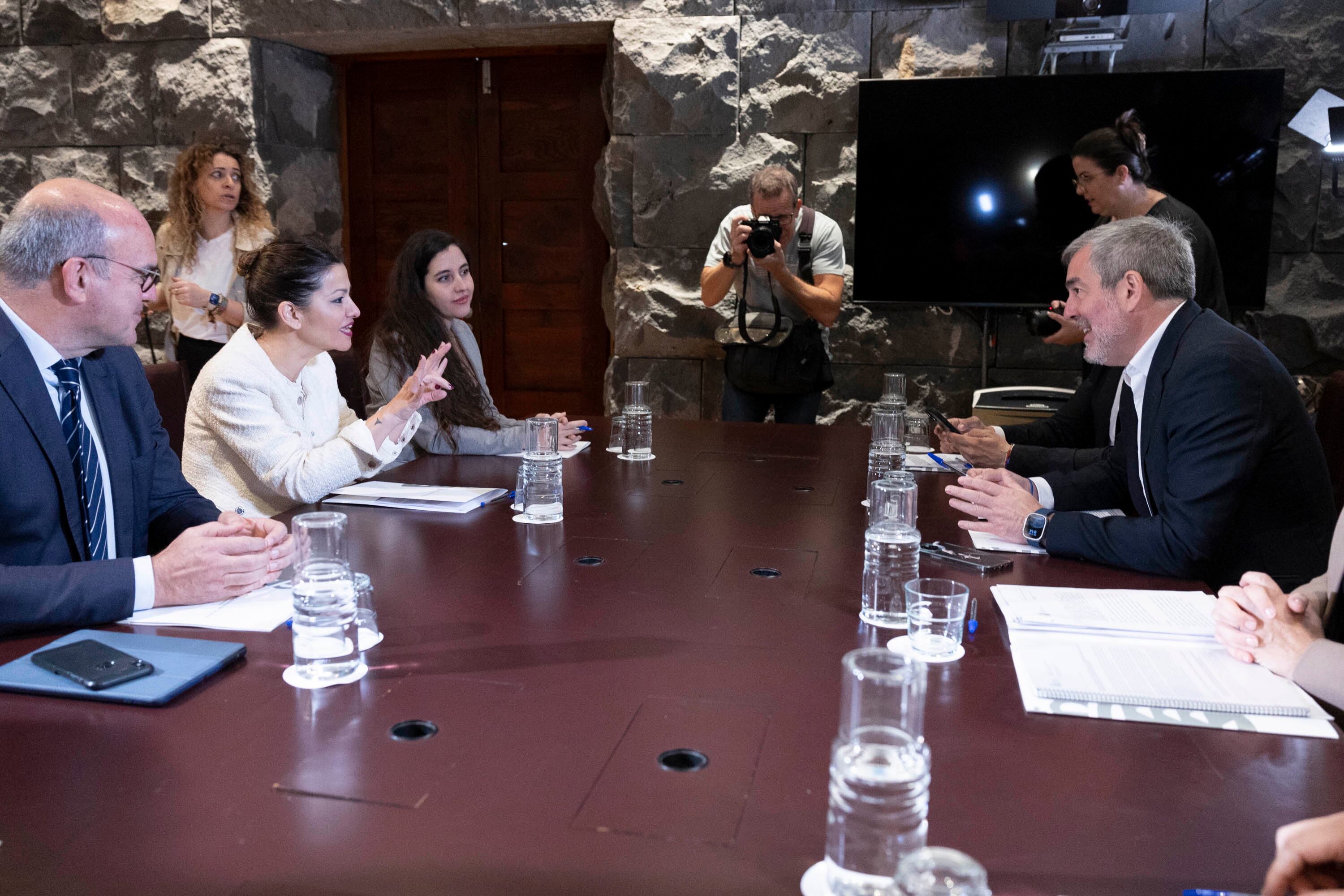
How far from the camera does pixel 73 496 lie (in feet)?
5.28

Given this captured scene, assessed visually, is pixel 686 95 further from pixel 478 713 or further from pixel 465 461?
pixel 478 713

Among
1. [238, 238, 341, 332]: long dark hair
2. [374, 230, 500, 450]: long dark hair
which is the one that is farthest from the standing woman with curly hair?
[238, 238, 341, 332]: long dark hair

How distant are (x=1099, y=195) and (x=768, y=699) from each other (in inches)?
109

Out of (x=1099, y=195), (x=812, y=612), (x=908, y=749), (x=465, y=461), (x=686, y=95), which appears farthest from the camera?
(x=686, y=95)

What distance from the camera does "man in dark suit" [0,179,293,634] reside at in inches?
55.6

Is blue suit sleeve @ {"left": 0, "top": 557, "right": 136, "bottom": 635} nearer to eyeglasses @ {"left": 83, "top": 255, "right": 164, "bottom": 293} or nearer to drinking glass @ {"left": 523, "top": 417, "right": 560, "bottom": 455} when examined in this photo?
eyeglasses @ {"left": 83, "top": 255, "right": 164, "bottom": 293}

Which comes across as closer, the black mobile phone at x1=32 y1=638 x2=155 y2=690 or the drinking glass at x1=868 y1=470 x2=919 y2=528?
the black mobile phone at x1=32 y1=638 x2=155 y2=690

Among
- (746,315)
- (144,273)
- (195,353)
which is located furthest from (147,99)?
(144,273)

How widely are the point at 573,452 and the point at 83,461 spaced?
1.22 metres

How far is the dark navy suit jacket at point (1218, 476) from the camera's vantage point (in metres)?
1.71

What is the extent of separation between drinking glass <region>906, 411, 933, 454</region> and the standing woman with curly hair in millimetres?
2391

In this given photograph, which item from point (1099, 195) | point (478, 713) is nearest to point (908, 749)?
point (478, 713)

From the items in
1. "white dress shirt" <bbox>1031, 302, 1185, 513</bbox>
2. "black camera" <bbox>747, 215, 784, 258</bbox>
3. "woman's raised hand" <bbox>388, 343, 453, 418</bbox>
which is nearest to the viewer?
"white dress shirt" <bbox>1031, 302, 1185, 513</bbox>

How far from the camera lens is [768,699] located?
1.17m
